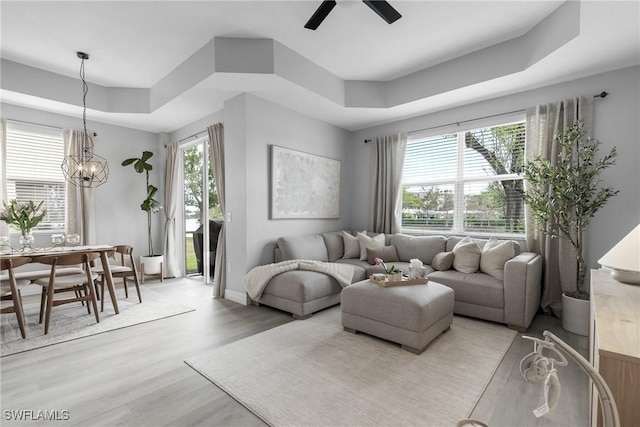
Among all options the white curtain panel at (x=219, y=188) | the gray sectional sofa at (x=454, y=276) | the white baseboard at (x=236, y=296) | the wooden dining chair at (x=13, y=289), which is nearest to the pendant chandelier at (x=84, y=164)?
the wooden dining chair at (x=13, y=289)

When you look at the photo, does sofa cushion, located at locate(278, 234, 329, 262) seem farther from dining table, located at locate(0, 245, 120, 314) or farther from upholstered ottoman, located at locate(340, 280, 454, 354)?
dining table, located at locate(0, 245, 120, 314)

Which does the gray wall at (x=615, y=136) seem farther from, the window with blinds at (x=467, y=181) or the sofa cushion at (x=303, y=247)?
the sofa cushion at (x=303, y=247)

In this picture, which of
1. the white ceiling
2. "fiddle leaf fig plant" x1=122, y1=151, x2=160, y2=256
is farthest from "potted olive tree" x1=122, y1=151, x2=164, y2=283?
the white ceiling

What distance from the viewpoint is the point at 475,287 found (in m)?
3.16

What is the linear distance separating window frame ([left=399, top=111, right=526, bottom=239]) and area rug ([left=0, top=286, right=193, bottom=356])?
3.65 metres

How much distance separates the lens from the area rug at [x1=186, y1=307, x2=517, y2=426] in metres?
1.75

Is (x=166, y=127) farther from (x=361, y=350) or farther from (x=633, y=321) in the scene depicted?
(x=633, y=321)

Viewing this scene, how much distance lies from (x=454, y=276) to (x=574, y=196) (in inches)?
55.2

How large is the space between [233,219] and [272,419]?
2.69 m

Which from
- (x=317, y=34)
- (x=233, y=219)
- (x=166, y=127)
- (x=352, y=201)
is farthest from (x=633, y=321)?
(x=166, y=127)

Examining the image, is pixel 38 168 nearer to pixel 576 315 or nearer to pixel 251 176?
pixel 251 176

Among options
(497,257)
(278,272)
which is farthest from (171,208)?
(497,257)

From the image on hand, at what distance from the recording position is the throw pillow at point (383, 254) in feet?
13.9

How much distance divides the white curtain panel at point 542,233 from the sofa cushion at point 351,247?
7.17 ft
